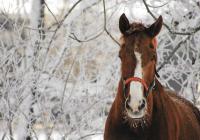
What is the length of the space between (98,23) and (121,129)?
5.03 metres

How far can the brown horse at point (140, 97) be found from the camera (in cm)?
399

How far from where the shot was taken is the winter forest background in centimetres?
777

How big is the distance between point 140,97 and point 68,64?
533 centimetres

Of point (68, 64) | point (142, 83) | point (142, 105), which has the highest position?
point (142, 83)

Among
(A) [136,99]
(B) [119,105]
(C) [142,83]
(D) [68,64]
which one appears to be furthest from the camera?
(D) [68,64]

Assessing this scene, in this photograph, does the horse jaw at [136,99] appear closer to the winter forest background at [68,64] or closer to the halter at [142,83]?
the halter at [142,83]

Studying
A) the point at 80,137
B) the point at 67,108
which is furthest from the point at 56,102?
the point at 80,137

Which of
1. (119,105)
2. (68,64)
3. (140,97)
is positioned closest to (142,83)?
(140,97)

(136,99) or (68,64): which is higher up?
(136,99)

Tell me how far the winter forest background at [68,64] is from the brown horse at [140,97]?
2.90 meters

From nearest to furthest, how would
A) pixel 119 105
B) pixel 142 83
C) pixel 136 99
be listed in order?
pixel 136 99 → pixel 142 83 → pixel 119 105

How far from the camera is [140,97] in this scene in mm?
3920

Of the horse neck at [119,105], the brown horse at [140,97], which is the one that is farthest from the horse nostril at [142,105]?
the horse neck at [119,105]

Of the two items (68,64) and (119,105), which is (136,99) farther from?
(68,64)
